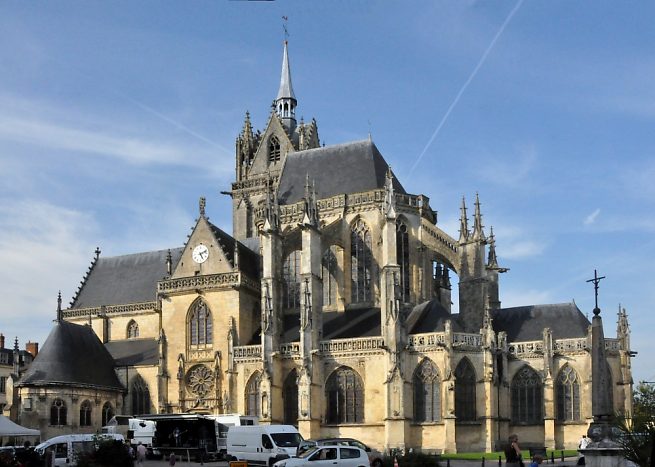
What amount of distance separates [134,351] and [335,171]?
15.8 metres

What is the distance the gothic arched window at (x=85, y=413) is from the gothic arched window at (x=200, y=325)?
6350mm

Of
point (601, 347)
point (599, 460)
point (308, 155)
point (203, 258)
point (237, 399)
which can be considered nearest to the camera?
point (599, 460)

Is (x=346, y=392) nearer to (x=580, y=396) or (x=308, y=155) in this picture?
(x=580, y=396)

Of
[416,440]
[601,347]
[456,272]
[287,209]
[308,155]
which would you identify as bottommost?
[416,440]

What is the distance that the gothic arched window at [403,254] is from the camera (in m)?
45.4

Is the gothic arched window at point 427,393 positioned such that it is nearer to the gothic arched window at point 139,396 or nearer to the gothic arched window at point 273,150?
the gothic arched window at point 139,396

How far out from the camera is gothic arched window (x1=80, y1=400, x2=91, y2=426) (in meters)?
45.2

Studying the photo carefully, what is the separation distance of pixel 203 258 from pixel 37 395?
10997mm

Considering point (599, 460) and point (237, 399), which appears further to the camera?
point (237, 399)

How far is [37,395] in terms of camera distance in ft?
144

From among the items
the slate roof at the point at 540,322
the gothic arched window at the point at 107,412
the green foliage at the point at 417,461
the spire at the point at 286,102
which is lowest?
the gothic arched window at the point at 107,412

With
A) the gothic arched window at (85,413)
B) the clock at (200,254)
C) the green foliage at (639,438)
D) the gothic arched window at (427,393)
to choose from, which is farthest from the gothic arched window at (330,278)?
the green foliage at (639,438)

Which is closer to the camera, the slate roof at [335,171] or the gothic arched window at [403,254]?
the gothic arched window at [403,254]

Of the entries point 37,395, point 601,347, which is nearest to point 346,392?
point 37,395
